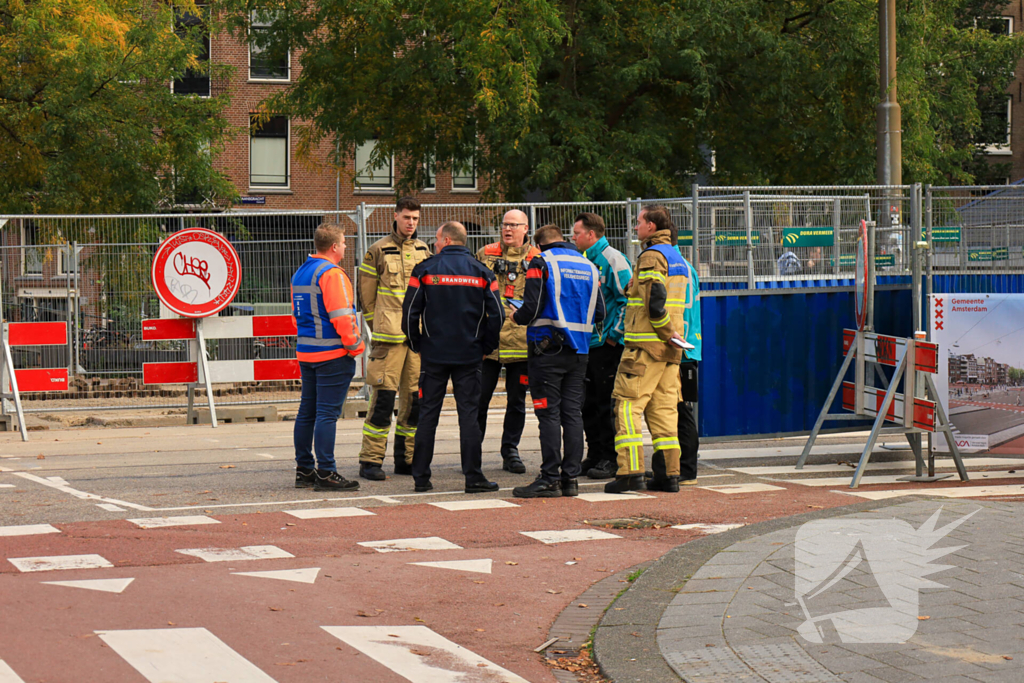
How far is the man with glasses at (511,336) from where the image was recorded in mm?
10016

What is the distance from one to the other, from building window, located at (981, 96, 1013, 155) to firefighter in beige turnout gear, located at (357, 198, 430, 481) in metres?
36.0

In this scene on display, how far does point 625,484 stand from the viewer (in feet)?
30.6

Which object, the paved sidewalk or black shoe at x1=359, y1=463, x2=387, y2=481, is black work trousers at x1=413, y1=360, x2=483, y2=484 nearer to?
black shoe at x1=359, y1=463, x2=387, y2=481

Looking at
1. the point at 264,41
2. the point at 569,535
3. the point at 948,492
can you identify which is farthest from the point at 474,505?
the point at 264,41

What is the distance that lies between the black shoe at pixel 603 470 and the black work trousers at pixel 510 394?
0.71m

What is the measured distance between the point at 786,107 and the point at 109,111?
39.3ft

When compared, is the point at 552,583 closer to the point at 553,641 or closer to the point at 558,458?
the point at 553,641

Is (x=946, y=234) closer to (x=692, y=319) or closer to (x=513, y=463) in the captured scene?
(x=692, y=319)

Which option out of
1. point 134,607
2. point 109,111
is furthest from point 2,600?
point 109,111

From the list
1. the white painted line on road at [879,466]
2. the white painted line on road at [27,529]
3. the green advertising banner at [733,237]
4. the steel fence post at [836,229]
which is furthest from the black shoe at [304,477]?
the steel fence post at [836,229]

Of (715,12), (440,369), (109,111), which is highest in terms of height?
(715,12)

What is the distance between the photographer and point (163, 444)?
12.7 m

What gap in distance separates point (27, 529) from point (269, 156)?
36.4 meters

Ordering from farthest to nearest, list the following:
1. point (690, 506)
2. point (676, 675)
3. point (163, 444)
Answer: point (163, 444) < point (690, 506) < point (676, 675)
